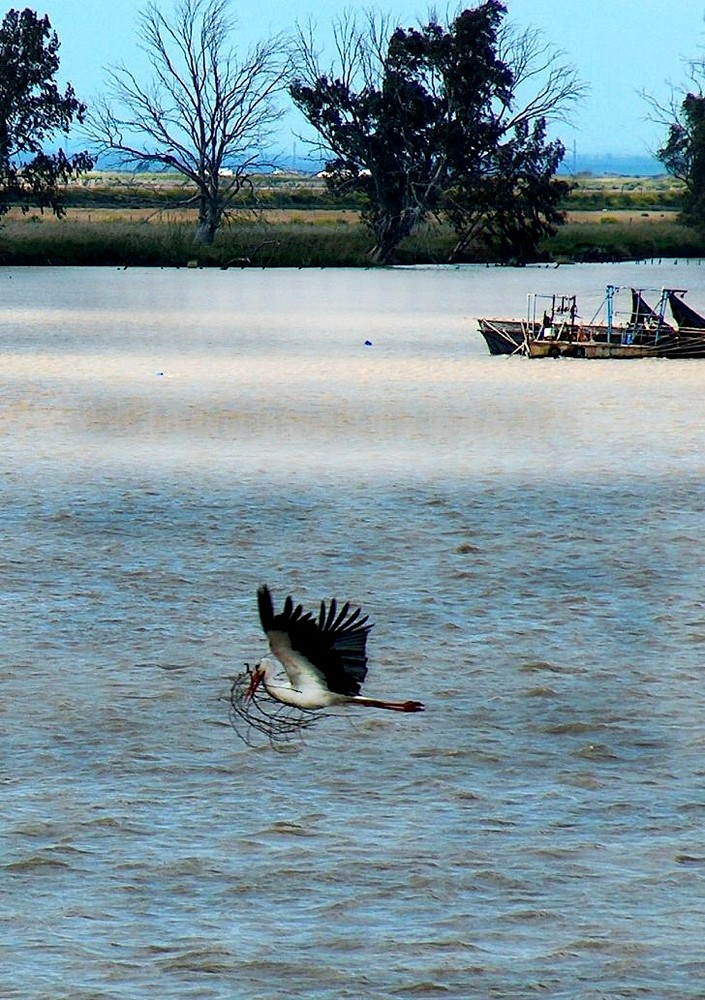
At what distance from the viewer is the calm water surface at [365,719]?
6113 mm

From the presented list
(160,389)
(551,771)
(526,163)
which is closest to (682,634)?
(551,771)

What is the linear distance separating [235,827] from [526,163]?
75.9 meters

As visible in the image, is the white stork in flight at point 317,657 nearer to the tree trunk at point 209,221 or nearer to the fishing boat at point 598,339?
the fishing boat at point 598,339

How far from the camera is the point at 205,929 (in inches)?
244

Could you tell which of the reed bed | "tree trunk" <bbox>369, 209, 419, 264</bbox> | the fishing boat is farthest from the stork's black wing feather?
"tree trunk" <bbox>369, 209, 419, 264</bbox>

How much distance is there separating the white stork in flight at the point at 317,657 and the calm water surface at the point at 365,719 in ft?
1.61

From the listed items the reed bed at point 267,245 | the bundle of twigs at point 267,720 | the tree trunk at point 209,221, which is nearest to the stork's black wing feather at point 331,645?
the bundle of twigs at point 267,720

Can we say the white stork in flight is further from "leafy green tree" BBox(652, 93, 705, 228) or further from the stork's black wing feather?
"leafy green tree" BBox(652, 93, 705, 228)

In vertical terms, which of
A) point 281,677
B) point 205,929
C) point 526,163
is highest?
point 526,163

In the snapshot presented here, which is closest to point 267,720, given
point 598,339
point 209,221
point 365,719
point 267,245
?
point 365,719

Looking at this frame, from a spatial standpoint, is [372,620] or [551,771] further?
[372,620]

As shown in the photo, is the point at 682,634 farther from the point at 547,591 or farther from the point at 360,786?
the point at 360,786

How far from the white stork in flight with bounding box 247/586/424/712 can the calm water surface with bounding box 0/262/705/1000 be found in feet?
1.61

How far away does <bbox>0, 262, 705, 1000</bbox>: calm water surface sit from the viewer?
6113 millimetres
